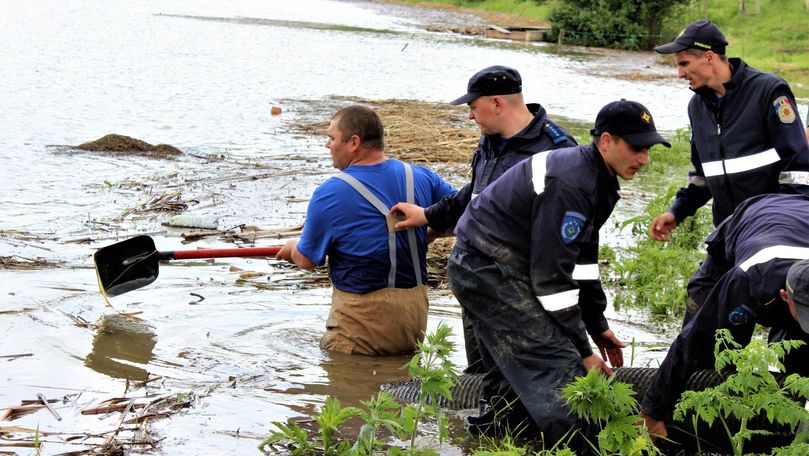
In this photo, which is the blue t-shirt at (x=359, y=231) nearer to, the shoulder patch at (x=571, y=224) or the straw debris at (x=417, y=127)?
the shoulder patch at (x=571, y=224)

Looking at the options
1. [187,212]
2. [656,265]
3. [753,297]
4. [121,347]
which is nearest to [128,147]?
[187,212]

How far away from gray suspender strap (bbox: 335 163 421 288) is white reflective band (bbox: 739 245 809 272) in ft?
7.98

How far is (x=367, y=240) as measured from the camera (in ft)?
20.7

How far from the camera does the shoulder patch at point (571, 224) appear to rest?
4555mm

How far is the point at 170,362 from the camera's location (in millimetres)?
6582

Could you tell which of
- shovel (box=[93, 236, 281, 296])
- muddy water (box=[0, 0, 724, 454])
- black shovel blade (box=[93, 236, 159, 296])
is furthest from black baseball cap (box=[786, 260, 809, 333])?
black shovel blade (box=[93, 236, 159, 296])

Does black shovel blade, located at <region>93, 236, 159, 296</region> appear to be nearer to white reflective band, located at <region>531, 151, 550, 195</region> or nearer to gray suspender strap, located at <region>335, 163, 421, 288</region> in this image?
gray suspender strap, located at <region>335, 163, 421, 288</region>

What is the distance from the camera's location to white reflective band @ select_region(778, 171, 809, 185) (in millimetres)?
5734

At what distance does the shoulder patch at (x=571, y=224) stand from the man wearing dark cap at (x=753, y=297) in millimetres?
604

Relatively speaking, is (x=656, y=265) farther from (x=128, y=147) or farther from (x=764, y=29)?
(x=764, y=29)

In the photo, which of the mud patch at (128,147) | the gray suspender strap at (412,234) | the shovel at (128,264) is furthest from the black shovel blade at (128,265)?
the mud patch at (128,147)

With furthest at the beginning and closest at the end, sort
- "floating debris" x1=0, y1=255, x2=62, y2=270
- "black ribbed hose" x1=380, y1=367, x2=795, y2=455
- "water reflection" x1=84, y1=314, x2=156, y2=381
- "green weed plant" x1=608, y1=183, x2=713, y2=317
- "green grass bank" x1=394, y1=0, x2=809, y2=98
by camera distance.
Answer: "green grass bank" x1=394, y1=0, x2=809, y2=98 < "floating debris" x1=0, y1=255, x2=62, y2=270 < "green weed plant" x1=608, y1=183, x2=713, y2=317 < "water reflection" x1=84, y1=314, x2=156, y2=381 < "black ribbed hose" x1=380, y1=367, x2=795, y2=455

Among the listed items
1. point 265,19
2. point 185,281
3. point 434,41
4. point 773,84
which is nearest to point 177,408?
point 185,281

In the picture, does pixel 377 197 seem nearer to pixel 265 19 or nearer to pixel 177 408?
pixel 177 408
